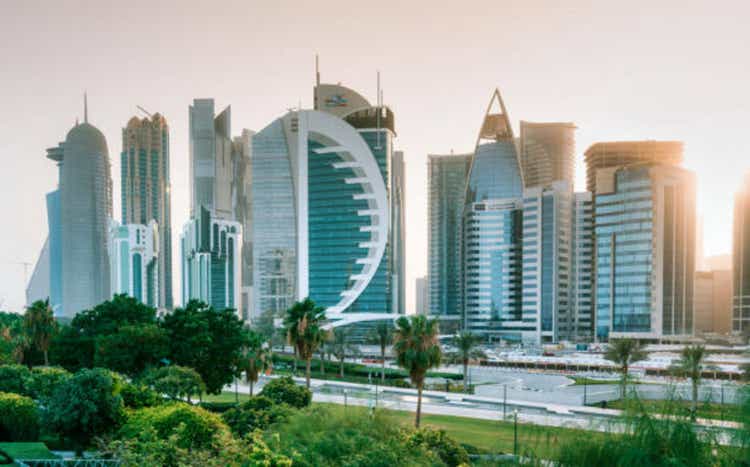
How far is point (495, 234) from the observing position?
442 feet

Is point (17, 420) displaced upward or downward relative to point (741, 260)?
downward

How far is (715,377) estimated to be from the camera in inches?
2313

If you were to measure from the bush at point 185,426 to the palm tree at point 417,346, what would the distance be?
456 inches

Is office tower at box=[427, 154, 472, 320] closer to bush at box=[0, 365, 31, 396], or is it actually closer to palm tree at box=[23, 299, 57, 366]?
palm tree at box=[23, 299, 57, 366]

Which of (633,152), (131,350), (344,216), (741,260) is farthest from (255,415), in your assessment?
(633,152)

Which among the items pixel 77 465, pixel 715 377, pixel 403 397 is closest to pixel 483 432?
pixel 403 397

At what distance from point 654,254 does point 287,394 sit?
9839 centimetres

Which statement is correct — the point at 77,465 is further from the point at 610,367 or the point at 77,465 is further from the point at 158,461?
the point at 610,367

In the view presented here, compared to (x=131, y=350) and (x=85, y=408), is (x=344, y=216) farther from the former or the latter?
(x=85, y=408)

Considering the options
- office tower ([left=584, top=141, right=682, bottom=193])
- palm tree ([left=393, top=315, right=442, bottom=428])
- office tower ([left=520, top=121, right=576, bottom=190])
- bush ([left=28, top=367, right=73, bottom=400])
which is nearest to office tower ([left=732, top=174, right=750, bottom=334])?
office tower ([left=584, top=141, right=682, bottom=193])

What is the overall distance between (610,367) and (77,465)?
217ft

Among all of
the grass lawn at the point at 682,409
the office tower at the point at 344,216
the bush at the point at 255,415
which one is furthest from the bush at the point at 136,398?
the office tower at the point at 344,216

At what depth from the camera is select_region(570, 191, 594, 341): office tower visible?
432ft

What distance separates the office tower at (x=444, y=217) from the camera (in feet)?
611
